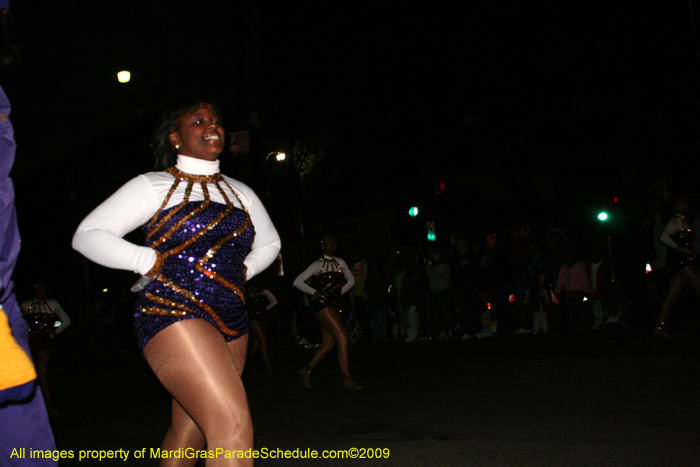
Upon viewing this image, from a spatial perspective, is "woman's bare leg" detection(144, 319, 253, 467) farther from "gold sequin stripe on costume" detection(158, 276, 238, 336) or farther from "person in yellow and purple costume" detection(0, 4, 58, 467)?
"person in yellow and purple costume" detection(0, 4, 58, 467)

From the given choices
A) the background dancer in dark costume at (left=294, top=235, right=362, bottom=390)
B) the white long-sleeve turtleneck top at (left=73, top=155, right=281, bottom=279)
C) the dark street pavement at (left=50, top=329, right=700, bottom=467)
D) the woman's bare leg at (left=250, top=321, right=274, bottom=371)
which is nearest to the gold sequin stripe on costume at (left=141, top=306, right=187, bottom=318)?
the white long-sleeve turtleneck top at (left=73, top=155, right=281, bottom=279)

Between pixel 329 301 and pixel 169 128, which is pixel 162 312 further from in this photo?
pixel 329 301

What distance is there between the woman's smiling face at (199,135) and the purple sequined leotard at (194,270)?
16cm

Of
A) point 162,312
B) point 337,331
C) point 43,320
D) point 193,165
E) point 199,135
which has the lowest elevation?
point 337,331

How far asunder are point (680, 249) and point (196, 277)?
8.27 m

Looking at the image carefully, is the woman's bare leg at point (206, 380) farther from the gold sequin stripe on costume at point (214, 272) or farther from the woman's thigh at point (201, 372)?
the gold sequin stripe on costume at point (214, 272)

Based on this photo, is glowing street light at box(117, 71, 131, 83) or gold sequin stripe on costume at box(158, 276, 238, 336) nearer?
gold sequin stripe on costume at box(158, 276, 238, 336)

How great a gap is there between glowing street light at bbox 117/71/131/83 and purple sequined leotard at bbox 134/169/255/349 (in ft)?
39.2

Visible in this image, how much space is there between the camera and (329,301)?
834 cm

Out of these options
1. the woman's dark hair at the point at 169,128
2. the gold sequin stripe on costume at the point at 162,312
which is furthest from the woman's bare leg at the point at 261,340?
the gold sequin stripe on costume at the point at 162,312

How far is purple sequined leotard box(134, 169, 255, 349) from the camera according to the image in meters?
2.90

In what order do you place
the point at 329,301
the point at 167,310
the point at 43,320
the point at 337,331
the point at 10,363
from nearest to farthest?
1. the point at 10,363
2. the point at 167,310
3. the point at 337,331
4. the point at 329,301
5. the point at 43,320

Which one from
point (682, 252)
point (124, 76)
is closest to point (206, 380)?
point (682, 252)

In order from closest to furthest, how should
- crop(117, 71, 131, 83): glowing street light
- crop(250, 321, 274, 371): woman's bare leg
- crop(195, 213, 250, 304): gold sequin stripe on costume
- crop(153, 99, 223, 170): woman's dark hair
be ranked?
1. crop(195, 213, 250, 304): gold sequin stripe on costume
2. crop(153, 99, 223, 170): woman's dark hair
3. crop(250, 321, 274, 371): woman's bare leg
4. crop(117, 71, 131, 83): glowing street light
